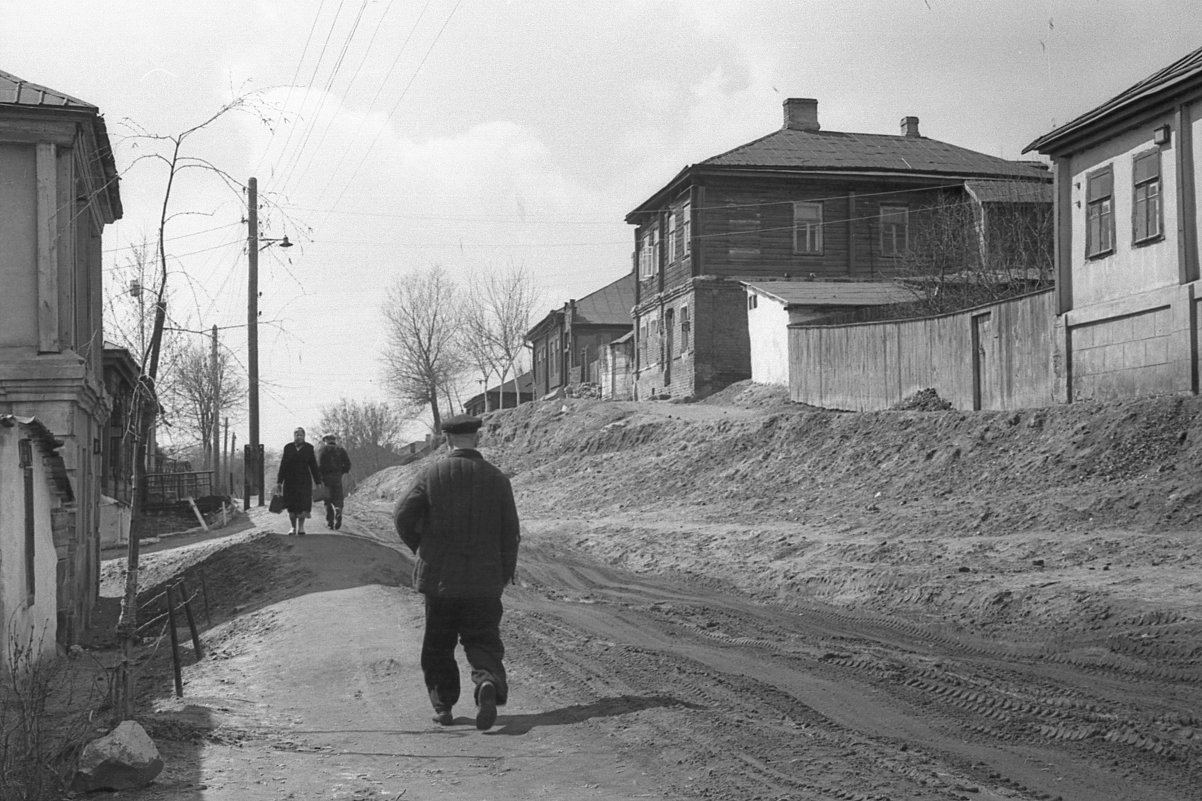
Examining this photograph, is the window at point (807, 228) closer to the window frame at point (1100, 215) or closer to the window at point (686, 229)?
the window at point (686, 229)

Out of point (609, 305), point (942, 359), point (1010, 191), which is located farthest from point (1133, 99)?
point (609, 305)

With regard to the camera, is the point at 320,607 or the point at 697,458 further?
the point at 697,458

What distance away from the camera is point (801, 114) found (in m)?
44.3

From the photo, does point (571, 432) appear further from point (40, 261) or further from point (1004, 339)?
point (40, 261)

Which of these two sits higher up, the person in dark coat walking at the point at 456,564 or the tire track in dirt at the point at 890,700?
the person in dark coat walking at the point at 456,564

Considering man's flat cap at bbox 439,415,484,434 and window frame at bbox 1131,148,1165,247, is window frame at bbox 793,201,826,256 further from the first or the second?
man's flat cap at bbox 439,415,484,434

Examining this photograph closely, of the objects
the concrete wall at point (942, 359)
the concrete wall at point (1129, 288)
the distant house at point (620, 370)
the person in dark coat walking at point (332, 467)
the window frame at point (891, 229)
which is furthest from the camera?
the distant house at point (620, 370)

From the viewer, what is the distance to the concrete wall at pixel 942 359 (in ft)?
71.0

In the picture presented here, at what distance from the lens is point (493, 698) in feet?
23.9

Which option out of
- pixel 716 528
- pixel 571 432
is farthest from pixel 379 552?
pixel 571 432

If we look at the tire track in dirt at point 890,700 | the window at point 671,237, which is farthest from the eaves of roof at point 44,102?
the window at point 671,237

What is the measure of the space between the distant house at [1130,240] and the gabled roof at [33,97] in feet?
49.4

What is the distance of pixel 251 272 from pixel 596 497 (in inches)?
366

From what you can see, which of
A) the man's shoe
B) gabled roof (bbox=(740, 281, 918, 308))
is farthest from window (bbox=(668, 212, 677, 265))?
the man's shoe
